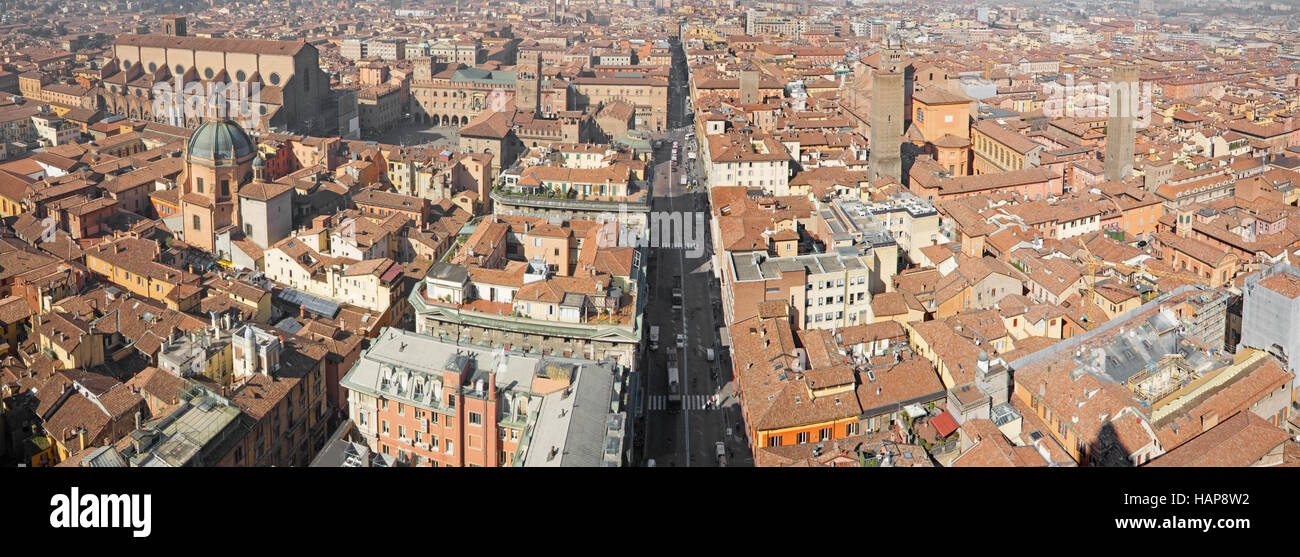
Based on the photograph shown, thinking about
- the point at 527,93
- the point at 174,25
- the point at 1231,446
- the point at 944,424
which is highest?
the point at 174,25

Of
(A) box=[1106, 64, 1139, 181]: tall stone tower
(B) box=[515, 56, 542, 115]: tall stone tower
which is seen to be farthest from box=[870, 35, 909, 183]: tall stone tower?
(B) box=[515, 56, 542, 115]: tall stone tower

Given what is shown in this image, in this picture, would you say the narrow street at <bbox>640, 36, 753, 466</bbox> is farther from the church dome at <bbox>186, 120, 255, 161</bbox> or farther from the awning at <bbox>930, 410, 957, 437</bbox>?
the church dome at <bbox>186, 120, 255, 161</bbox>

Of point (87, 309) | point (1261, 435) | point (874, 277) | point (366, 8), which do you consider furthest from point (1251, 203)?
point (366, 8)

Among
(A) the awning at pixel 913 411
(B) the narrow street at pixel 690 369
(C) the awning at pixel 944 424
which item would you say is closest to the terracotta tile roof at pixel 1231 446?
(C) the awning at pixel 944 424

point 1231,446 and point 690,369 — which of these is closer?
point 1231,446

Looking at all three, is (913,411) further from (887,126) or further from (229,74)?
(229,74)

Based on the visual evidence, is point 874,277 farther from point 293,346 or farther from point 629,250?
point 293,346

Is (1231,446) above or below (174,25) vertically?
below

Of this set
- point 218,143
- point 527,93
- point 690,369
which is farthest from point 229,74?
point 690,369
